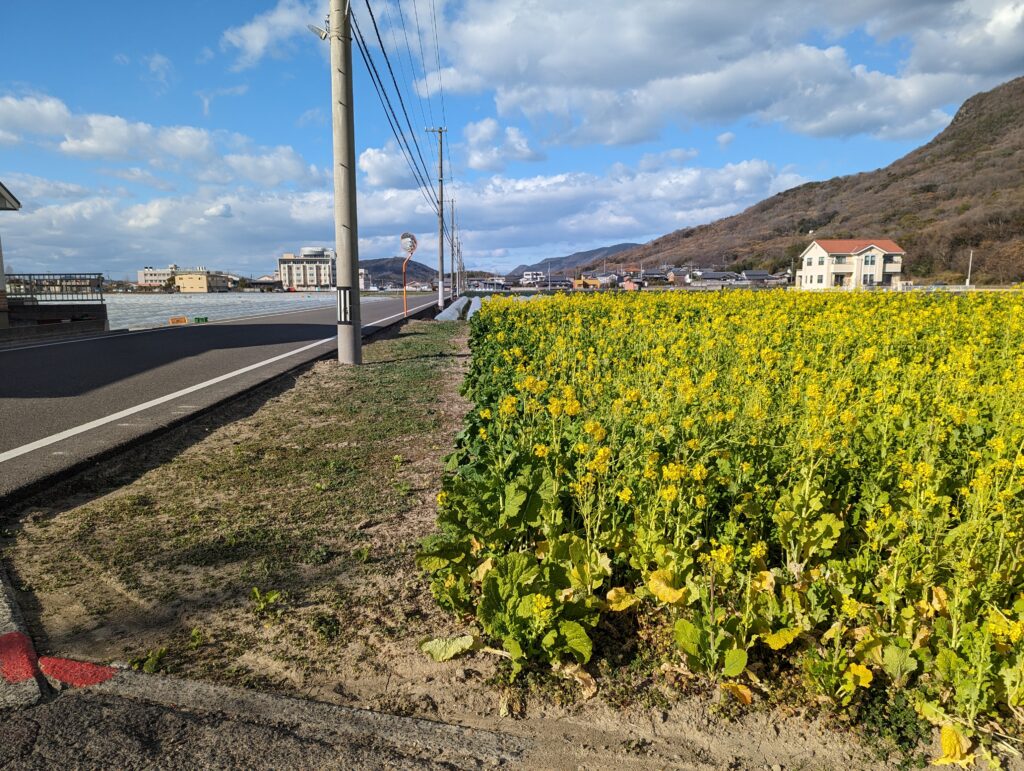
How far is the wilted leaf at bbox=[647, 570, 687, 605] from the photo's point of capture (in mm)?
2580

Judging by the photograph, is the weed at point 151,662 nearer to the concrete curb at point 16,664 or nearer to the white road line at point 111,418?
the concrete curb at point 16,664

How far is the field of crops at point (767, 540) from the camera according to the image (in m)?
2.33

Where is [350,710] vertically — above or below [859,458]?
below

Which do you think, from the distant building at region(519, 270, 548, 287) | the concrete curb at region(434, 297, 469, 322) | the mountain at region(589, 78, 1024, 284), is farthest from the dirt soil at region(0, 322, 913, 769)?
the distant building at region(519, 270, 548, 287)

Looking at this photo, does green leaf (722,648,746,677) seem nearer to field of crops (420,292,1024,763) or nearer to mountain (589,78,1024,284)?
field of crops (420,292,1024,763)

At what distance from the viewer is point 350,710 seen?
2.19 meters

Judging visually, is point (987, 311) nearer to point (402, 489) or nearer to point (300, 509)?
point (402, 489)

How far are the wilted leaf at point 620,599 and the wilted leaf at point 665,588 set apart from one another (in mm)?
103

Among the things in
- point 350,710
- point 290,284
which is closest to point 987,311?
point 350,710

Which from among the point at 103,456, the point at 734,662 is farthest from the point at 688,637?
the point at 103,456

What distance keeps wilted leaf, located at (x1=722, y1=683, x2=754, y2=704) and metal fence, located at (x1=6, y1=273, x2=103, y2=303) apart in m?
22.5

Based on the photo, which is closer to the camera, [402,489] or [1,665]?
[1,665]

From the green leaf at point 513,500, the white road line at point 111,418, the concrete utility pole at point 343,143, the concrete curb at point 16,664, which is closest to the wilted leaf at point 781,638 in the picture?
the green leaf at point 513,500

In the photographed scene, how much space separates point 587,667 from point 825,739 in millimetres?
838
